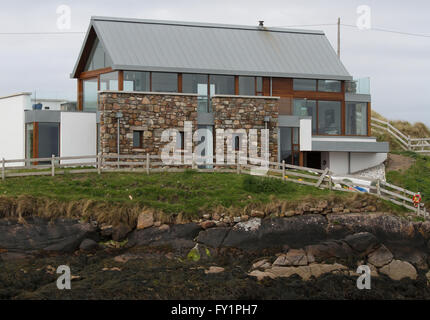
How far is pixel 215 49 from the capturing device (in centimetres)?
3656

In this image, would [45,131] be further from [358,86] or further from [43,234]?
[358,86]

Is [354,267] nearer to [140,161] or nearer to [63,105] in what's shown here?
[140,161]

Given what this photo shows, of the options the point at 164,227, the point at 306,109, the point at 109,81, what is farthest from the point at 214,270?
the point at 306,109

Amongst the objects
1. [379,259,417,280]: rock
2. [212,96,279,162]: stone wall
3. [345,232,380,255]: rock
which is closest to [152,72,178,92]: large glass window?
[212,96,279,162]: stone wall

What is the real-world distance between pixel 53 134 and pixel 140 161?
5.43 metres

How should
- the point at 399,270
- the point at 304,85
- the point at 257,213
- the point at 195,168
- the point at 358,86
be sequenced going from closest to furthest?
the point at 399,270
the point at 257,213
the point at 195,168
the point at 304,85
the point at 358,86

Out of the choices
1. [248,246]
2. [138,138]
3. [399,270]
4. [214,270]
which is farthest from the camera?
[138,138]

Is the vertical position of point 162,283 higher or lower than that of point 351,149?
lower

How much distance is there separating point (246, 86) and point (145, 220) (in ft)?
44.7

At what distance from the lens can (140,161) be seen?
32.2m

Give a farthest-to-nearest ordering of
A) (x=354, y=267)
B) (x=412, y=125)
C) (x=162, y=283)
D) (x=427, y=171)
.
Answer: (x=412, y=125)
(x=427, y=171)
(x=354, y=267)
(x=162, y=283)
